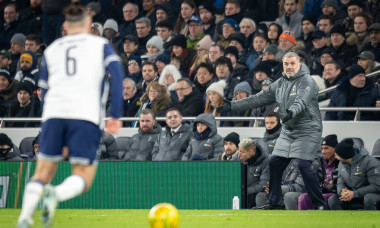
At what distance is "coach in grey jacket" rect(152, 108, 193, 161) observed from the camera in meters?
15.4

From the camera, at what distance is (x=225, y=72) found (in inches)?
675

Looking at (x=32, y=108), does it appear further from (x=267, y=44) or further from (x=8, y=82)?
(x=267, y=44)

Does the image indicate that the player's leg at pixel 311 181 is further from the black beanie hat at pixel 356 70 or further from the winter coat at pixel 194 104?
the winter coat at pixel 194 104

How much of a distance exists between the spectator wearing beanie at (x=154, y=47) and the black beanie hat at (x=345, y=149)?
7233 mm

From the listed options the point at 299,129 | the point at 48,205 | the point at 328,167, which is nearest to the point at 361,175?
the point at 328,167

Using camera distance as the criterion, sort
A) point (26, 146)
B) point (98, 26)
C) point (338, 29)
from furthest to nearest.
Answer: point (98, 26) < point (26, 146) < point (338, 29)

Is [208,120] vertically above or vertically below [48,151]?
above

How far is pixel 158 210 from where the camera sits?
8758 mm

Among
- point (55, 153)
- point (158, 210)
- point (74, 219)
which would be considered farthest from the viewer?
point (74, 219)

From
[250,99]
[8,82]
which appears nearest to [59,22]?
[8,82]

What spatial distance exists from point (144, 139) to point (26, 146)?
2855mm

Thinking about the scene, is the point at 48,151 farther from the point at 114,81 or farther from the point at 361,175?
the point at 361,175

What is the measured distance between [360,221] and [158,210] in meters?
3.09

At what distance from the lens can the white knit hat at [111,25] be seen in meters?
21.6
